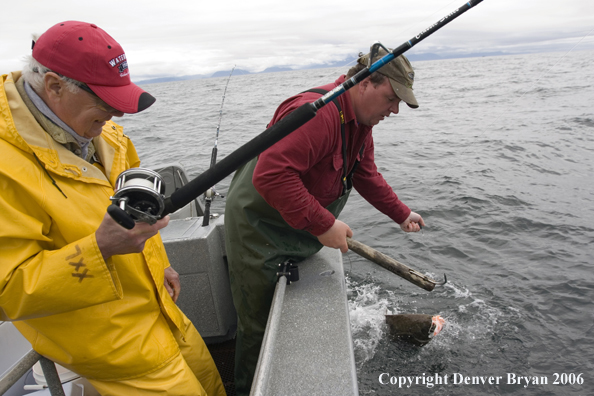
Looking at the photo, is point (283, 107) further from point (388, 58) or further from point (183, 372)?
point (183, 372)

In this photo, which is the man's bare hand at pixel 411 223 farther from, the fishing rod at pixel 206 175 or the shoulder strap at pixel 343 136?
the fishing rod at pixel 206 175

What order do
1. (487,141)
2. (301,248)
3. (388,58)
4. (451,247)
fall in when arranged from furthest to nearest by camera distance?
(487,141) < (451,247) < (301,248) < (388,58)

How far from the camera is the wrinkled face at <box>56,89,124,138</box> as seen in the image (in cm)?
167

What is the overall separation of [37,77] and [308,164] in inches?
52.3

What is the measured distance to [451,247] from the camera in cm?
661

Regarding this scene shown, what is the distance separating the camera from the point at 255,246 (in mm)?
2656

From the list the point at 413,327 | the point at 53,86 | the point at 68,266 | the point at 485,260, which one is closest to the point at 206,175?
the point at 68,266

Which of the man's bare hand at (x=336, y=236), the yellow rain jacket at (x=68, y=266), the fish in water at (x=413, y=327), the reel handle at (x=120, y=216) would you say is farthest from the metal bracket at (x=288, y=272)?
the fish in water at (x=413, y=327)

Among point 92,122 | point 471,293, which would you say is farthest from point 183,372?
point 471,293

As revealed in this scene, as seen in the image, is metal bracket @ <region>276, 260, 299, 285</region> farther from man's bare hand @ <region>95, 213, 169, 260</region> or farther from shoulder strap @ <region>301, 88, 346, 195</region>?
man's bare hand @ <region>95, 213, 169, 260</region>

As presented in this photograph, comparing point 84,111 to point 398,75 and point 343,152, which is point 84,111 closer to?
point 343,152

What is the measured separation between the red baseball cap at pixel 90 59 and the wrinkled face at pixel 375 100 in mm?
1257

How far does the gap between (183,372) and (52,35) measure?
1.68 m

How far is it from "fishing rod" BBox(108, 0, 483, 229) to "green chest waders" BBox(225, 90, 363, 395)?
0.88 m
